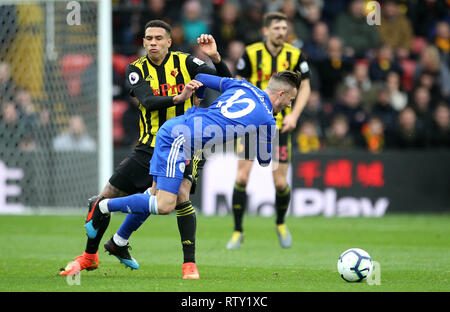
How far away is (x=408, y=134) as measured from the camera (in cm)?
1434

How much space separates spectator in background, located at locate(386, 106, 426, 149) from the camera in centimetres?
1432

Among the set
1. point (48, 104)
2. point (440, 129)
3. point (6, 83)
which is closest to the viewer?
point (6, 83)

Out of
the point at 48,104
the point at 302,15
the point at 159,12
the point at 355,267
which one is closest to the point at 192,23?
the point at 159,12

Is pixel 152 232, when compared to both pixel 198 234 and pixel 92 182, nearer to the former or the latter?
pixel 198 234

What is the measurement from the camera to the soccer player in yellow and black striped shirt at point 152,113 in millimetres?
6688

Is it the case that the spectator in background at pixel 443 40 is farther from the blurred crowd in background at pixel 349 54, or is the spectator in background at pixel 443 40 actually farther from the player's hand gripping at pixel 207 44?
the player's hand gripping at pixel 207 44

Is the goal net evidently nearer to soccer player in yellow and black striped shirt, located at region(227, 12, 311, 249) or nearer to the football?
soccer player in yellow and black striped shirt, located at region(227, 12, 311, 249)

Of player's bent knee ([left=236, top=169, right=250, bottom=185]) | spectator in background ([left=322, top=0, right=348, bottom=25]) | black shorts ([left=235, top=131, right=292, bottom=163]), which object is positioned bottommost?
player's bent knee ([left=236, top=169, right=250, bottom=185])

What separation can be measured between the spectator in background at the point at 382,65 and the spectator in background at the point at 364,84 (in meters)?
0.23

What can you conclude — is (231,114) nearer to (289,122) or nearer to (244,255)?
(244,255)

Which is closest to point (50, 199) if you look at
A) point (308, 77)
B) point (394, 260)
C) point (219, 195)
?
point (219, 195)

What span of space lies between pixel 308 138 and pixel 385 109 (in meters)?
1.67

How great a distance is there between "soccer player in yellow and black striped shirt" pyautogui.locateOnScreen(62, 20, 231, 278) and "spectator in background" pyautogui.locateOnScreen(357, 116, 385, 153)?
7.72 meters

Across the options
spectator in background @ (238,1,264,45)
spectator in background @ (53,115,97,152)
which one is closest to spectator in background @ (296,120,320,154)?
spectator in background @ (238,1,264,45)
